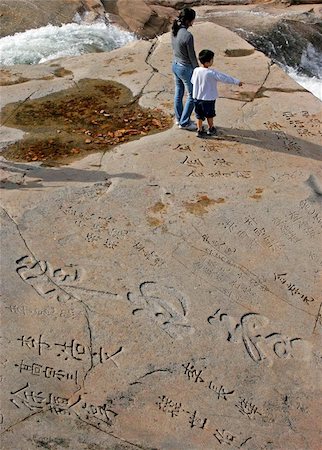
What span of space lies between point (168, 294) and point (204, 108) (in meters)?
2.58

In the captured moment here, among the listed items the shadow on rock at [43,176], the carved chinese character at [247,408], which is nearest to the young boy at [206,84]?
the shadow on rock at [43,176]

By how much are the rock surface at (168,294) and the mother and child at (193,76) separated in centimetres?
30

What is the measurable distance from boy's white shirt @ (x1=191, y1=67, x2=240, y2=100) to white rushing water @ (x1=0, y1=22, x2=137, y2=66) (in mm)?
4873

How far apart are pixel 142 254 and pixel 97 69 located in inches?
170

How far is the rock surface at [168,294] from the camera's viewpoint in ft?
14.0

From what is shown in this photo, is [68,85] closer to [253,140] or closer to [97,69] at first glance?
[97,69]

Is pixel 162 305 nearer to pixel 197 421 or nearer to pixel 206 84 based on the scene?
pixel 197 421

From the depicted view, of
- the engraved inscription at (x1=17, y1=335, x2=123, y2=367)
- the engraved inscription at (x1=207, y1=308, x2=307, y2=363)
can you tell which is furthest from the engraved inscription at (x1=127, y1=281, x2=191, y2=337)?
the engraved inscription at (x1=17, y1=335, x2=123, y2=367)

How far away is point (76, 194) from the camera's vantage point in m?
5.98

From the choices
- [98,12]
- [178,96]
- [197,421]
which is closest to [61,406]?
[197,421]

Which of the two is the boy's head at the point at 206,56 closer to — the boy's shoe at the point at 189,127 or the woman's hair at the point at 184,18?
the woman's hair at the point at 184,18

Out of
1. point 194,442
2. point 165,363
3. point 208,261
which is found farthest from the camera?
point 208,261

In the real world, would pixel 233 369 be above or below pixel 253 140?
Answer: below

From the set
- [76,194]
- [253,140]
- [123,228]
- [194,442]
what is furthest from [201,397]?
[253,140]
